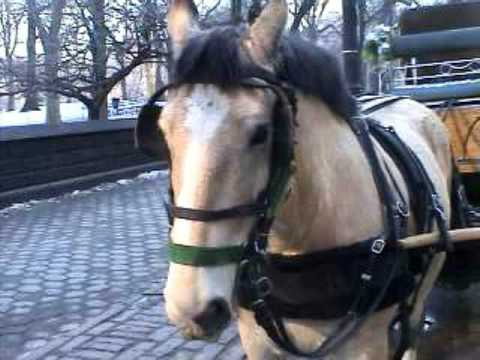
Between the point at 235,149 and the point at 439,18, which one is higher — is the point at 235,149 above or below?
below

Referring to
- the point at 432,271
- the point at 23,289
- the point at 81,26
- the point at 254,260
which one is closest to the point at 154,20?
the point at 81,26

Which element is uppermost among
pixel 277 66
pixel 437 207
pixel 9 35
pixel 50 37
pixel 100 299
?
pixel 9 35

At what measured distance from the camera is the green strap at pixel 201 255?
6.68ft

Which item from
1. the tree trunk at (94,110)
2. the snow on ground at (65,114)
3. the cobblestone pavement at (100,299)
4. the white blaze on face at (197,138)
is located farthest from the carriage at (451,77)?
the snow on ground at (65,114)

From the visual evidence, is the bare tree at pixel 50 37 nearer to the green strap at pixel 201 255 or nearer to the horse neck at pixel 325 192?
the horse neck at pixel 325 192

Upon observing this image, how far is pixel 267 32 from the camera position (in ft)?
7.09

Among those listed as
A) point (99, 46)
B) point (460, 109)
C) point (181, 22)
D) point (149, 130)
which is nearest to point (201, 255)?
point (149, 130)

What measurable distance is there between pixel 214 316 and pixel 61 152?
488 inches

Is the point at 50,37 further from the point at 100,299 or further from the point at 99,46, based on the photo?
the point at 100,299

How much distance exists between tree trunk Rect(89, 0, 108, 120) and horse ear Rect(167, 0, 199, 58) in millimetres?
15384

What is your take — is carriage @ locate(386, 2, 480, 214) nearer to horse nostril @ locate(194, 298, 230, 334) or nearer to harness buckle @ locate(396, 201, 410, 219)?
→ harness buckle @ locate(396, 201, 410, 219)

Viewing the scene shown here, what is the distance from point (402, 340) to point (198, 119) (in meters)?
1.76

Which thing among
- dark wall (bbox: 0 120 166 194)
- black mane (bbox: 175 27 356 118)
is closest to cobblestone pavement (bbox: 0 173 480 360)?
dark wall (bbox: 0 120 166 194)

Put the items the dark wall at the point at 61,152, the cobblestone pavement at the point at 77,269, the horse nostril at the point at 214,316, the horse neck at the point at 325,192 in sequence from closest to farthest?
1. the horse nostril at the point at 214,316
2. the horse neck at the point at 325,192
3. the cobblestone pavement at the point at 77,269
4. the dark wall at the point at 61,152
